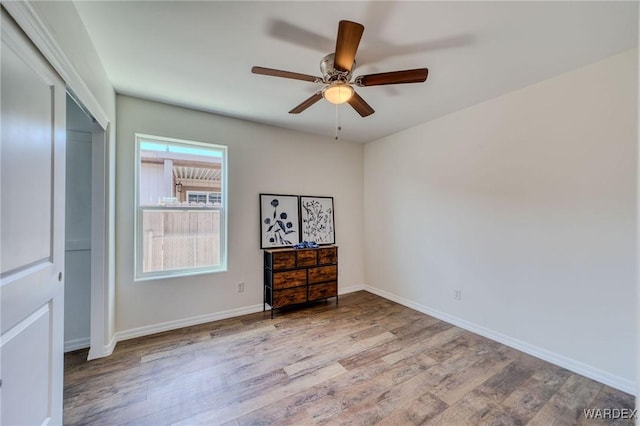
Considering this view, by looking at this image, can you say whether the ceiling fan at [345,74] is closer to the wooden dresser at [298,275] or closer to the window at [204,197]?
the window at [204,197]

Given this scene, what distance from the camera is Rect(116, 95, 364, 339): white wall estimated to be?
2.69m

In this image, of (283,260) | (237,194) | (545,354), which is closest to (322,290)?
(283,260)

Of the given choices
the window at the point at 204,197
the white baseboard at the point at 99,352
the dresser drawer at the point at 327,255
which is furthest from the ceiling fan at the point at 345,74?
the white baseboard at the point at 99,352

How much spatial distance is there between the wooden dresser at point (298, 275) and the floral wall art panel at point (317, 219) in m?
0.40

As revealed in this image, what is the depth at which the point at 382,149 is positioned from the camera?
13.5ft

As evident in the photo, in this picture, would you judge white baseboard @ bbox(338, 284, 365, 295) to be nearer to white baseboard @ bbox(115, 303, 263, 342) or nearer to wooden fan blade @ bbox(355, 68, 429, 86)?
white baseboard @ bbox(115, 303, 263, 342)

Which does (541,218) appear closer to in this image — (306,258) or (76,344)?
(306,258)

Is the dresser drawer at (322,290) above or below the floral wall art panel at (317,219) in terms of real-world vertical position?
below

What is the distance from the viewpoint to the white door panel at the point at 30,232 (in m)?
0.94

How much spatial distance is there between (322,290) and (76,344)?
2660 millimetres

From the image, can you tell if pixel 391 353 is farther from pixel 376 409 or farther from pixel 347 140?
pixel 347 140

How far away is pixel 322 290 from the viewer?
3.55m

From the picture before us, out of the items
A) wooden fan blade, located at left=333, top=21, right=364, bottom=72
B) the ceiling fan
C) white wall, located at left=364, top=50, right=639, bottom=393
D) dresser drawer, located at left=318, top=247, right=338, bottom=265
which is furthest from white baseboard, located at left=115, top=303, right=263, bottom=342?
wooden fan blade, located at left=333, top=21, right=364, bottom=72

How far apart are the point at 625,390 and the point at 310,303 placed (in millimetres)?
3055
